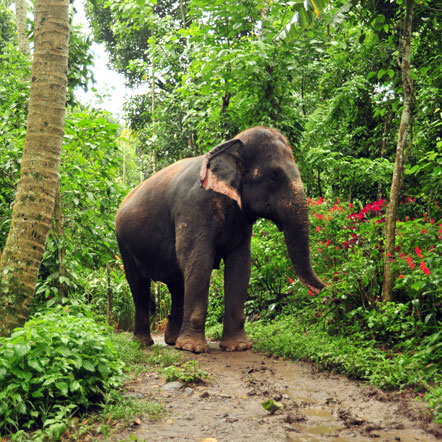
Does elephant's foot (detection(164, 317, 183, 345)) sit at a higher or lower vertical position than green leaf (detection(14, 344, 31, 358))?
lower

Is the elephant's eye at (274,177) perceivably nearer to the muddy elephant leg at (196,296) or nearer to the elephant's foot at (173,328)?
the muddy elephant leg at (196,296)

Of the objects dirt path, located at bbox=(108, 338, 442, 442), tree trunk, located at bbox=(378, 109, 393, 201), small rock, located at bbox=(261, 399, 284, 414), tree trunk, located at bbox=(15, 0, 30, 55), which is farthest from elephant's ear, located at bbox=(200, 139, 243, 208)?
tree trunk, located at bbox=(15, 0, 30, 55)

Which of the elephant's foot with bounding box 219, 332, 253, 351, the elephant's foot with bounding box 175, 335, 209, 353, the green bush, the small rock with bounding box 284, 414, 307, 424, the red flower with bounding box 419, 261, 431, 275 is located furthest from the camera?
the elephant's foot with bounding box 219, 332, 253, 351

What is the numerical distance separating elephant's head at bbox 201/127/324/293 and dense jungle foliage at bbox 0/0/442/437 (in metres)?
0.65

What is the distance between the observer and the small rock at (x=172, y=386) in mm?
4414

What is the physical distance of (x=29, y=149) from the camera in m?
4.59

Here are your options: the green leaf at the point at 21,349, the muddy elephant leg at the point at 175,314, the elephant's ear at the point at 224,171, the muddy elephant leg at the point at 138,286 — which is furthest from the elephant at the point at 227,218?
the green leaf at the point at 21,349

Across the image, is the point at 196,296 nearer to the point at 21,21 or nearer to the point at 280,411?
the point at 280,411

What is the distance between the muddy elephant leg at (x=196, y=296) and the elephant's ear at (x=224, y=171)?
0.78 meters

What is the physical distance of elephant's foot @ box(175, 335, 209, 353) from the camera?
5840 millimetres

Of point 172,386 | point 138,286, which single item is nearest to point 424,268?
point 172,386

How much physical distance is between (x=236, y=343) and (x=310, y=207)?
2530 millimetres

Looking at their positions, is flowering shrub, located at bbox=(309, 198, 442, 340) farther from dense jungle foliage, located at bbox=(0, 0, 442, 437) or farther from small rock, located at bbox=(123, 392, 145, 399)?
small rock, located at bbox=(123, 392, 145, 399)

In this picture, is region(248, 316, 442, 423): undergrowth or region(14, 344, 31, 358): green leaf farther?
region(248, 316, 442, 423): undergrowth
